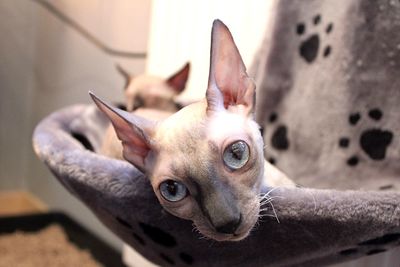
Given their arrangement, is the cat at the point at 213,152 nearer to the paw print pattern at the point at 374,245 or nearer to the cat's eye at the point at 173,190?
the cat's eye at the point at 173,190

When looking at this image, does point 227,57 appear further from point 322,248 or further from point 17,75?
point 17,75

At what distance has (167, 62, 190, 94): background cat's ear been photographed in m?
1.05

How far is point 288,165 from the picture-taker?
1.04m

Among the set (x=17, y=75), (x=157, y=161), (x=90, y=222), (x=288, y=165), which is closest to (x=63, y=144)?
(x=157, y=161)

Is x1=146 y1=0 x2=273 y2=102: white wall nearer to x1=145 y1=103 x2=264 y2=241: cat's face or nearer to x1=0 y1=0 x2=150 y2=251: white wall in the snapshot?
x1=0 y1=0 x2=150 y2=251: white wall

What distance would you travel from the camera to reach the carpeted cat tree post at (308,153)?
68 centimetres

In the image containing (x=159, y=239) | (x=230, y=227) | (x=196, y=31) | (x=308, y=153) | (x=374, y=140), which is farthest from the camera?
(x=196, y=31)

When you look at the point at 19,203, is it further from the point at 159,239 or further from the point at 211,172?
the point at 211,172

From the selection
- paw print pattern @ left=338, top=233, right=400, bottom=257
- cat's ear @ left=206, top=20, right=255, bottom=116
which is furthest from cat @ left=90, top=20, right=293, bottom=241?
paw print pattern @ left=338, top=233, right=400, bottom=257

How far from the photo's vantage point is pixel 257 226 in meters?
0.68

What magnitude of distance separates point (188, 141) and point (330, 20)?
1.47 ft

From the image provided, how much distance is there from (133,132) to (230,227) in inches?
6.7

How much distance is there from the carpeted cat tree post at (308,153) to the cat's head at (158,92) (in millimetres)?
79

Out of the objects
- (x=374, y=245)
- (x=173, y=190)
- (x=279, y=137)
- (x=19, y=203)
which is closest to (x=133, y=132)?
(x=173, y=190)
